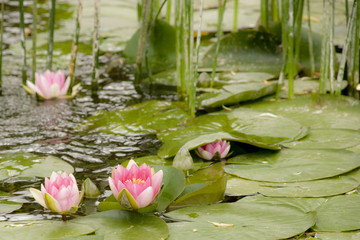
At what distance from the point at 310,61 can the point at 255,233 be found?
2.19 meters

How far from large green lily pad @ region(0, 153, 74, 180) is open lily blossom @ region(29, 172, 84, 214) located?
329mm

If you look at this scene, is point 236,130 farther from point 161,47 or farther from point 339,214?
point 161,47

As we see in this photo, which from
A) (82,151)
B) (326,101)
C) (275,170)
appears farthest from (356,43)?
(82,151)

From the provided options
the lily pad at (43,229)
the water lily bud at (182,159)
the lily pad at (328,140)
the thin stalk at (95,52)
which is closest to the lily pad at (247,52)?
the thin stalk at (95,52)

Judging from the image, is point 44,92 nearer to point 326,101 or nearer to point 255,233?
point 326,101

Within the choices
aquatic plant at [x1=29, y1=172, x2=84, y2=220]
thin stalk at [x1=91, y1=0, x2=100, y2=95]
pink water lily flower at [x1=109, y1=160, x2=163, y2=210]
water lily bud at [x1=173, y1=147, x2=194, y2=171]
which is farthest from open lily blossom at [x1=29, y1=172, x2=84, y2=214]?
thin stalk at [x1=91, y1=0, x2=100, y2=95]

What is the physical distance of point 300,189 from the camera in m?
1.67

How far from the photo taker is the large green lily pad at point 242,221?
1345 millimetres

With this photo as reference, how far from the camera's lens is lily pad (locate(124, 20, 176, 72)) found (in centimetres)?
336

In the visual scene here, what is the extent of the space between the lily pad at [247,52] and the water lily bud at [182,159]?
1550mm

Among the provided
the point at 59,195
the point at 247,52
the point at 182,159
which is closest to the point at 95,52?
the point at 247,52

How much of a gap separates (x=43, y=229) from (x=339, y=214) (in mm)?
924

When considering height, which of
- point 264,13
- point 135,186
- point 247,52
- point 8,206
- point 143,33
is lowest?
point 8,206

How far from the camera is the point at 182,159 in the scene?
1.79 metres
